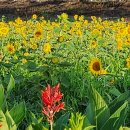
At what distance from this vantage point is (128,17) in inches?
469

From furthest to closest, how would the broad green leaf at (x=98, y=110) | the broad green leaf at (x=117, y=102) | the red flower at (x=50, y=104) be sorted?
1. the broad green leaf at (x=117, y=102)
2. the broad green leaf at (x=98, y=110)
3. the red flower at (x=50, y=104)

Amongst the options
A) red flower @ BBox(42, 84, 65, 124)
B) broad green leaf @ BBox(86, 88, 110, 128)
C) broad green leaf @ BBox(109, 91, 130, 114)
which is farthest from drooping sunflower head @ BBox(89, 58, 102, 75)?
red flower @ BBox(42, 84, 65, 124)

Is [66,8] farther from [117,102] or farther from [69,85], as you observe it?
[117,102]

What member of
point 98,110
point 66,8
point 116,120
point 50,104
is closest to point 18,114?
point 98,110

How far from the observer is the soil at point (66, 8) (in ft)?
43.4

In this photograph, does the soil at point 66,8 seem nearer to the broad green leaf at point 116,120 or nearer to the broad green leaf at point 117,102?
the broad green leaf at point 117,102

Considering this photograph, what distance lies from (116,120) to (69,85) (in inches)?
56.2

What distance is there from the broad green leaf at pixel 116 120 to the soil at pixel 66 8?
32.9 feet

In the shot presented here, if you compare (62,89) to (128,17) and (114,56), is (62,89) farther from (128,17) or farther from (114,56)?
(128,17)

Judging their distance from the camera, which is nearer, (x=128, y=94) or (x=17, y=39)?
(x=128, y=94)

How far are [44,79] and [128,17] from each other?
322 inches

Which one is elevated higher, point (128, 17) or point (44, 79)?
point (44, 79)

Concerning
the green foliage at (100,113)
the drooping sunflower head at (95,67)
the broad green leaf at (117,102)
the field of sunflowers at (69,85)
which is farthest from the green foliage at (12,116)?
the drooping sunflower head at (95,67)

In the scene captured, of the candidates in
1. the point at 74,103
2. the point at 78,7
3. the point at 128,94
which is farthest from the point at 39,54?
the point at 78,7
